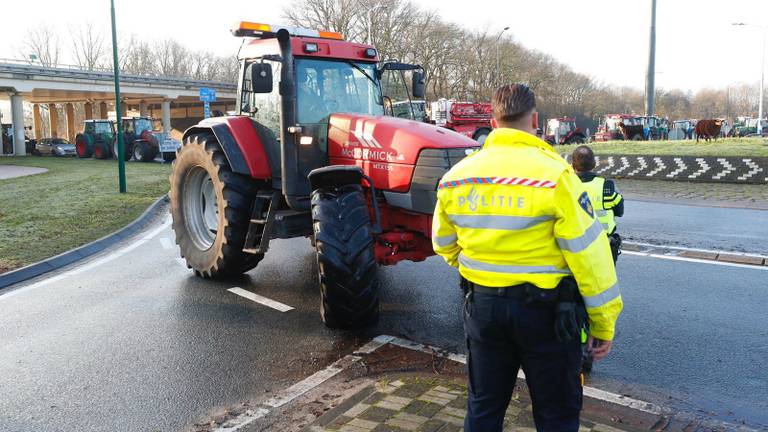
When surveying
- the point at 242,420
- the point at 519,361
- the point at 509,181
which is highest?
the point at 509,181

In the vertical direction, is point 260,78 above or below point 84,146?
above

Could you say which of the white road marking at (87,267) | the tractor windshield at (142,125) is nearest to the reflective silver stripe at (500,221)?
the white road marking at (87,267)

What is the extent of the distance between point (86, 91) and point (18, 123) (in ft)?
19.6

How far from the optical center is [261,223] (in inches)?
276

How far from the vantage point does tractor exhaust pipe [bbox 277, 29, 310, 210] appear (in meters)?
6.48

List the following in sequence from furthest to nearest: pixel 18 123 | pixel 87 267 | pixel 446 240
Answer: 1. pixel 18 123
2. pixel 87 267
3. pixel 446 240

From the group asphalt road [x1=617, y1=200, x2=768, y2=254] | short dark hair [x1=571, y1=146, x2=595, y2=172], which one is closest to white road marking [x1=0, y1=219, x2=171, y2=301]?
short dark hair [x1=571, y1=146, x2=595, y2=172]

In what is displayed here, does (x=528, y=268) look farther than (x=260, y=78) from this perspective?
No

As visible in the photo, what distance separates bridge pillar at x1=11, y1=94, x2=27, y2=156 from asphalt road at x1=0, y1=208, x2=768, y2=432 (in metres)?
39.3

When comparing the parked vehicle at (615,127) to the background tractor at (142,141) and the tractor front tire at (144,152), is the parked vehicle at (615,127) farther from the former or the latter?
the tractor front tire at (144,152)

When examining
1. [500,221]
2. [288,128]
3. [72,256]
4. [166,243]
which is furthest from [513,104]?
[166,243]

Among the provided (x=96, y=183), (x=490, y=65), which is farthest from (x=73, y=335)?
(x=490, y=65)

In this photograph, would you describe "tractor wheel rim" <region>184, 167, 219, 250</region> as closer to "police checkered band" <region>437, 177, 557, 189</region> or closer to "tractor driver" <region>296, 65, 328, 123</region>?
"tractor driver" <region>296, 65, 328, 123</region>

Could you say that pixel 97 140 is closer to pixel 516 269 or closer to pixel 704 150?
pixel 704 150
